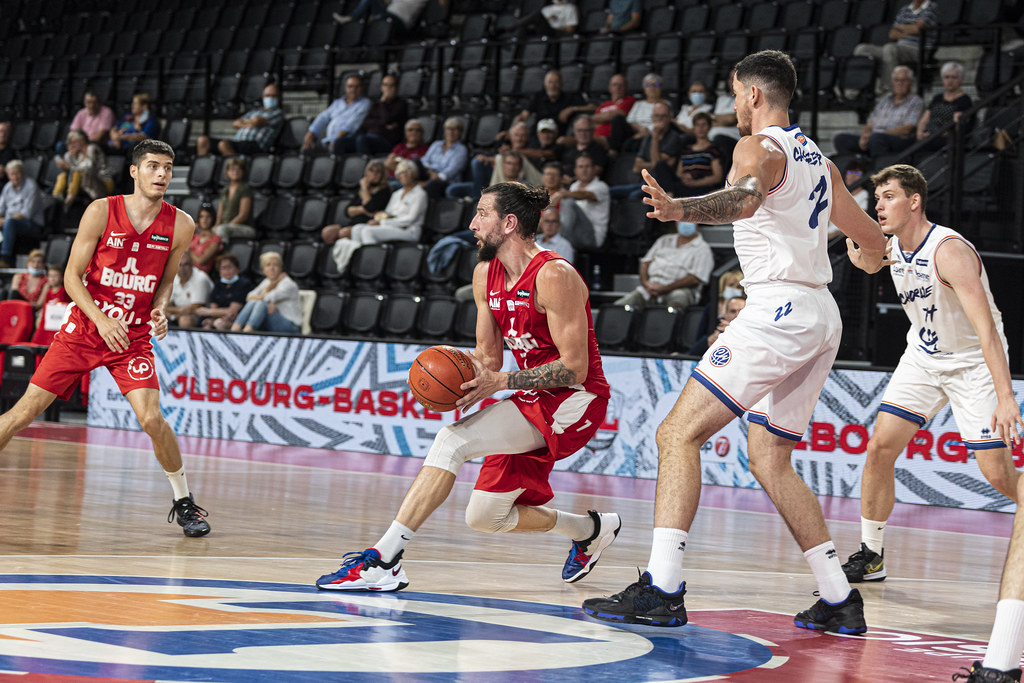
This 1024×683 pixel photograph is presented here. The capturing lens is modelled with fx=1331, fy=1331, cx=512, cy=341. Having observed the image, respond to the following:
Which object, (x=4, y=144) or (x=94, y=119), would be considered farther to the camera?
(x=4, y=144)

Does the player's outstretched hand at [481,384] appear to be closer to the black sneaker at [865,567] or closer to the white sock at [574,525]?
the white sock at [574,525]

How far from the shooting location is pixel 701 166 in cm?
1200

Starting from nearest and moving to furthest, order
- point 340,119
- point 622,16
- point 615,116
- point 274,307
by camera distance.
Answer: point 274,307 < point 615,116 < point 622,16 < point 340,119

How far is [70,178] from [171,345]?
17.2 ft

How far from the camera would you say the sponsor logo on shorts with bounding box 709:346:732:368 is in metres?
4.48

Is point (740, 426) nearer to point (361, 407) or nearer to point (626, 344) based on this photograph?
point (626, 344)

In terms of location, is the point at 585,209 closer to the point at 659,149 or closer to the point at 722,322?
the point at 659,149

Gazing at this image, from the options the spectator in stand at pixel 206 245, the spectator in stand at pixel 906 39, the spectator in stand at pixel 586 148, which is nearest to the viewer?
the spectator in stand at pixel 906 39

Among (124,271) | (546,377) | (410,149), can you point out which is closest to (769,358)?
(546,377)

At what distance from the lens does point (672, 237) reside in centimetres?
1171

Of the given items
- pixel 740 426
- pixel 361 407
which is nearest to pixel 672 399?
pixel 740 426

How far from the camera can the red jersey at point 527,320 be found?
16.3ft

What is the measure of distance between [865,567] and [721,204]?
8.15ft

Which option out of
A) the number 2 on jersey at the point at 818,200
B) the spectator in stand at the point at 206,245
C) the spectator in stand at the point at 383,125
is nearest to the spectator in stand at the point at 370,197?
the spectator in stand at the point at 383,125
